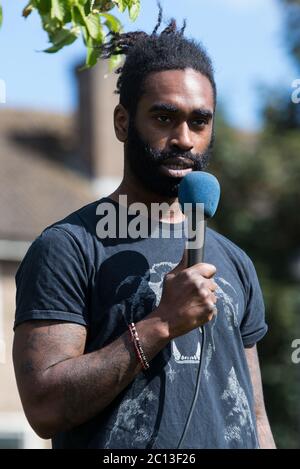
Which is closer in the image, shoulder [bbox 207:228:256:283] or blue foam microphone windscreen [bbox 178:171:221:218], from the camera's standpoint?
blue foam microphone windscreen [bbox 178:171:221:218]

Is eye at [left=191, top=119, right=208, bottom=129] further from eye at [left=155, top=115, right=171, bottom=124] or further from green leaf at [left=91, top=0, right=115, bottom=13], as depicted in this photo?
green leaf at [left=91, top=0, right=115, bottom=13]

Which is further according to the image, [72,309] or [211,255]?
[211,255]

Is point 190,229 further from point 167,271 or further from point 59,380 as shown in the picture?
point 59,380

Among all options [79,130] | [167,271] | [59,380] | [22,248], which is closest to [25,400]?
[59,380]

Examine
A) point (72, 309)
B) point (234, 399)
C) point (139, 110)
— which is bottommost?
point (234, 399)

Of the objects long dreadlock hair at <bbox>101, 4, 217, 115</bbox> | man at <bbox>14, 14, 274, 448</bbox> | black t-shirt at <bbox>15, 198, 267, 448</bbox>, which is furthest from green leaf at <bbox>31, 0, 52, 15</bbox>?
black t-shirt at <bbox>15, 198, 267, 448</bbox>

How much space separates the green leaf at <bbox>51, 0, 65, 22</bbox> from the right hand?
51.2 inches

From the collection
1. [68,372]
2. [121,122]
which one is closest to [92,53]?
[121,122]

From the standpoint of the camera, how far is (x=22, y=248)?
869 inches

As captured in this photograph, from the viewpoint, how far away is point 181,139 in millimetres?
3715

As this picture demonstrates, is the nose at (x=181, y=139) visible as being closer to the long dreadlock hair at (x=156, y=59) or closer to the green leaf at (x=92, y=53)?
the long dreadlock hair at (x=156, y=59)

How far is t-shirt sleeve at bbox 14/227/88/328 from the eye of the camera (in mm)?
3537

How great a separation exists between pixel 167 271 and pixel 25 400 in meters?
0.62

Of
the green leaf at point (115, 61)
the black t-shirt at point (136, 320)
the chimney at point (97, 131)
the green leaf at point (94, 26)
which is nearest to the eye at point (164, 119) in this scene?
the black t-shirt at point (136, 320)
